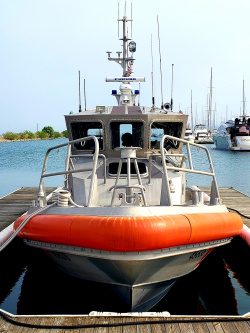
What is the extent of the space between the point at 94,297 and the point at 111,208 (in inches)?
77.0

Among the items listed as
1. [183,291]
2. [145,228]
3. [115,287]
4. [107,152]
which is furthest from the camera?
[107,152]

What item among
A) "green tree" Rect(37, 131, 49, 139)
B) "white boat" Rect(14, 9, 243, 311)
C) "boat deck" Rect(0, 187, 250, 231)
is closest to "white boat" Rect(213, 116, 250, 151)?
"boat deck" Rect(0, 187, 250, 231)

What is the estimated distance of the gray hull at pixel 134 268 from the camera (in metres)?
4.75

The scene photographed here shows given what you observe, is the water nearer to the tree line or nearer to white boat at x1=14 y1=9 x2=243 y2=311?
white boat at x1=14 y1=9 x2=243 y2=311

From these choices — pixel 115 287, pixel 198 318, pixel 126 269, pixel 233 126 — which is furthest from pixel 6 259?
pixel 233 126

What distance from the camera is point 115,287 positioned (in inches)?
209

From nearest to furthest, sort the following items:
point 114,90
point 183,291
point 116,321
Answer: point 116,321 → point 183,291 → point 114,90

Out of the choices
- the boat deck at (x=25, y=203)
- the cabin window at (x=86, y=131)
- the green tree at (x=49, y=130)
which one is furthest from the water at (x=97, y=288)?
the green tree at (x=49, y=130)

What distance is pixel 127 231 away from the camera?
14.5ft

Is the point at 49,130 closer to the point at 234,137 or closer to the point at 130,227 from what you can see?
the point at 234,137

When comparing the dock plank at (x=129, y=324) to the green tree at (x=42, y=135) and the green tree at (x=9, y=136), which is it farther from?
the green tree at (x=42, y=135)

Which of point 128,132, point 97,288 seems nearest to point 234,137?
point 128,132

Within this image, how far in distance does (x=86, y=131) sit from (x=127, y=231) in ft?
12.2

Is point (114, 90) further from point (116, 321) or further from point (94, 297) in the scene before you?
point (116, 321)
